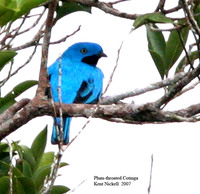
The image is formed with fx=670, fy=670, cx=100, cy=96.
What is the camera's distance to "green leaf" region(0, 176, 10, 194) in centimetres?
391

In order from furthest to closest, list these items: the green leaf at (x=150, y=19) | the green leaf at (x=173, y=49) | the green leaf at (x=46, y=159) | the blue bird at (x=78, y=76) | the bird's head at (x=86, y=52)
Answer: the bird's head at (x=86, y=52) → the blue bird at (x=78, y=76) → the green leaf at (x=46, y=159) → the green leaf at (x=173, y=49) → the green leaf at (x=150, y=19)

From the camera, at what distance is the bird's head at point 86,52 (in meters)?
7.20

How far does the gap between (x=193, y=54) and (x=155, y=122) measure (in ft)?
2.10

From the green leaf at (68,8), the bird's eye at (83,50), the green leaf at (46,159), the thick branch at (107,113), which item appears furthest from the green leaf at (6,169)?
the bird's eye at (83,50)

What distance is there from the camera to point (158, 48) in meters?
4.51

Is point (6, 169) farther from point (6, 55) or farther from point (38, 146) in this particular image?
point (6, 55)

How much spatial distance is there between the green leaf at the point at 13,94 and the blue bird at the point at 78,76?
740 mm

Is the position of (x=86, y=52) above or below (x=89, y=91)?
above

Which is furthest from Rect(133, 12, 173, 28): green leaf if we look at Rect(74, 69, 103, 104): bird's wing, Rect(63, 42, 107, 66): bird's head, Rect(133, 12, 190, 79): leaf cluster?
Rect(63, 42, 107, 66): bird's head

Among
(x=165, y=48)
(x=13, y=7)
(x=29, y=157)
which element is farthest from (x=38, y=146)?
(x=165, y=48)

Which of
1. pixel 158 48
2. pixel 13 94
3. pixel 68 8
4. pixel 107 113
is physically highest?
pixel 68 8

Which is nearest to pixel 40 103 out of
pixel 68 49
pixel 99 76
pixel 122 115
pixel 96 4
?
pixel 122 115

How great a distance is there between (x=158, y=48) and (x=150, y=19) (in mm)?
595

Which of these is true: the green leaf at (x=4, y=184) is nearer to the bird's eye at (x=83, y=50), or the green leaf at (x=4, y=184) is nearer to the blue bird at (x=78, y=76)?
the blue bird at (x=78, y=76)
